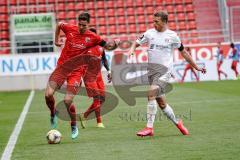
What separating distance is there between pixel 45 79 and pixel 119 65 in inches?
135

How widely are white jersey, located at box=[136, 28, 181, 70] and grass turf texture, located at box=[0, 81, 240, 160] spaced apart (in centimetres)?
121

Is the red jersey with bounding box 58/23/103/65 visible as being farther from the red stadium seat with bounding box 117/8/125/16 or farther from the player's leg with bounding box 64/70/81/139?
the red stadium seat with bounding box 117/8/125/16

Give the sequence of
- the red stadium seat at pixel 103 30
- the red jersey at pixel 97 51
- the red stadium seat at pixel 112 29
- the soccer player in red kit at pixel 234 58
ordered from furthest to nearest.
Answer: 1. the red stadium seat at pixel 112 29
2. the red stadium seat at pixel 103 30
3. the soccer player in red kit at pixel 234 58
4. the red jersey at pixel 97 51

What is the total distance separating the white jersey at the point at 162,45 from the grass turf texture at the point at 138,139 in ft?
3.98

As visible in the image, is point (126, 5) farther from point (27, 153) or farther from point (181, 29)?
point (27, 153)

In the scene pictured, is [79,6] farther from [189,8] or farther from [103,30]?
[189,8]

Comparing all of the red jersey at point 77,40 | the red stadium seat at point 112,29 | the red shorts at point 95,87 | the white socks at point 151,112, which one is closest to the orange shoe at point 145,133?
the white socks at point 151,112

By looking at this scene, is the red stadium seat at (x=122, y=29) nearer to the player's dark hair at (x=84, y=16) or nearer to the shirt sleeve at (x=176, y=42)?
the shirt sleeve at (x=176, y=42)

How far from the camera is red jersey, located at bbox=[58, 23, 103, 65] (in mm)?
11484

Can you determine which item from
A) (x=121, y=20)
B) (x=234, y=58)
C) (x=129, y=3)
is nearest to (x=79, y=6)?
A: (x=121, y=20)

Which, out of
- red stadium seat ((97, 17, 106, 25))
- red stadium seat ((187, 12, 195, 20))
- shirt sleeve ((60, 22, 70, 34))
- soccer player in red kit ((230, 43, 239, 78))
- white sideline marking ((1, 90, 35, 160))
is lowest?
soccer player in red kit ((230, 43, 239, 78))

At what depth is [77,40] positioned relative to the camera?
11.5m

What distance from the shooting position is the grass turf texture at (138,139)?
898 centimetres

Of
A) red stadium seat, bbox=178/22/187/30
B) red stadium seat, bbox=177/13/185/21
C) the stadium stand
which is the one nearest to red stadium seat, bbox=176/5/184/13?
the stadium stand
